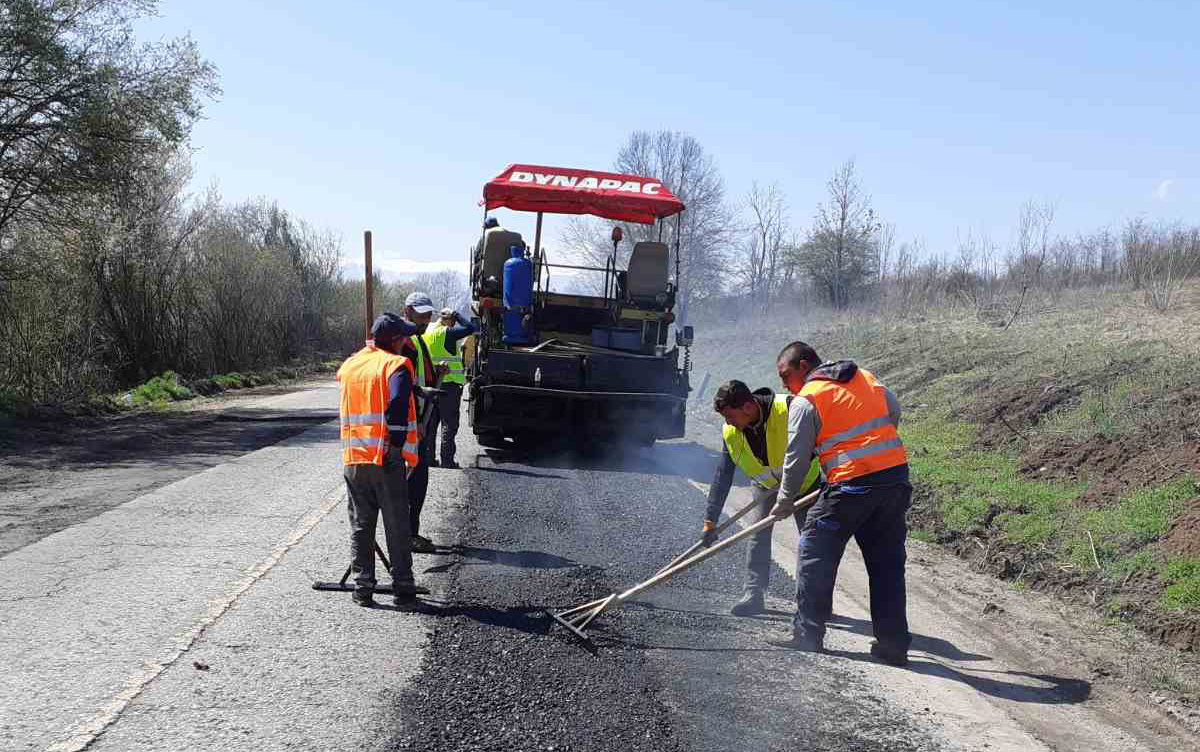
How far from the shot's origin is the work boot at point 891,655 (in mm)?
4938

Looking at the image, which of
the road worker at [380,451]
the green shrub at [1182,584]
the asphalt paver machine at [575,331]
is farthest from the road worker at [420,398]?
the green shrub at [1182,584]

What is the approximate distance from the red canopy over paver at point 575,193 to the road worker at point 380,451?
6561 mm

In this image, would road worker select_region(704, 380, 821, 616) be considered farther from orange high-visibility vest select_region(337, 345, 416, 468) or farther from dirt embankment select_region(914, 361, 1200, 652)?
dirt embankment select_region(914, 361, 1200, 652)

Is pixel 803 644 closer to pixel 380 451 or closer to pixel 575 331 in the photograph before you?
pixel 380 451

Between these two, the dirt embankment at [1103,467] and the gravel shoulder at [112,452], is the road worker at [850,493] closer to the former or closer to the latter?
the dirt embankment at [1103,467]

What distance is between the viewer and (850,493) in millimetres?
4992

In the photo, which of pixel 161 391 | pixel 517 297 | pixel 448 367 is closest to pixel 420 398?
pixel 448 367

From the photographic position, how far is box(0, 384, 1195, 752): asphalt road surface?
3893 mm

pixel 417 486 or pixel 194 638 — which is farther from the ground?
pixel 417 486

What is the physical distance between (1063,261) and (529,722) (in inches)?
857

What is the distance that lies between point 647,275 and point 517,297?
5.30ft

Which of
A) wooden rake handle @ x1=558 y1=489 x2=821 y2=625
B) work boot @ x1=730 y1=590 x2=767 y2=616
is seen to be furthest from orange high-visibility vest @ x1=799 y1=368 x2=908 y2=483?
work boot @ x1=730 y1=590 x2=767 y2=616

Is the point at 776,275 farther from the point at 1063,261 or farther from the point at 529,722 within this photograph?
the point at 529,722

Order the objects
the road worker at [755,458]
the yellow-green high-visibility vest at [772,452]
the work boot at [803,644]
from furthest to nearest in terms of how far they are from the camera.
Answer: the yellow-green high-visibility vest at [772,452], the road worker at [755,458], the work boot at [803,644]
